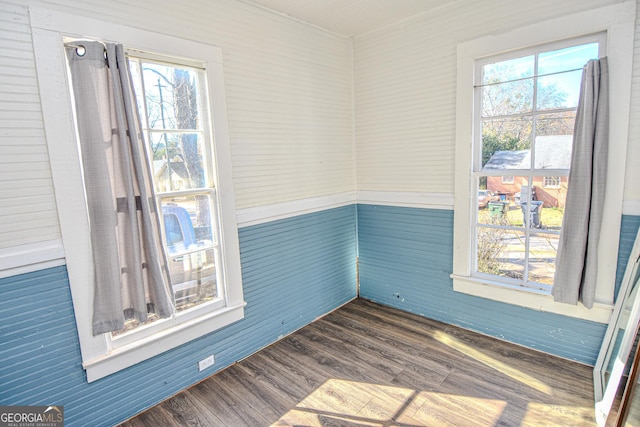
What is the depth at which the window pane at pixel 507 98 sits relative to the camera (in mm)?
2455

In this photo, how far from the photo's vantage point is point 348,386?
2.31 meters

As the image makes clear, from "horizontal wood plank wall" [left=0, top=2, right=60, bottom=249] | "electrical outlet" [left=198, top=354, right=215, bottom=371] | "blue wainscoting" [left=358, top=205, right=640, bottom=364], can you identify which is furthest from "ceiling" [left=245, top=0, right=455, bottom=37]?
"electrical outlet" [left=198, top=354, right=215, bottom=371]

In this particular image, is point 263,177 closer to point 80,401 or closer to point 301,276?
point 301,276

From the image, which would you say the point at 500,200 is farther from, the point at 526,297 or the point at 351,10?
the point at 351,10

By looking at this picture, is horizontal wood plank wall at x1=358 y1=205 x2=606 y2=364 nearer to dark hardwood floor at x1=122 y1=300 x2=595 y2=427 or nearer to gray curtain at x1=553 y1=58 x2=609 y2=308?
dark hardwood floor at x1=122 y1=300 x2=595 y2=427

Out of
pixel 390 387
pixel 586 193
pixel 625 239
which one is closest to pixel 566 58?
pixel 586 193

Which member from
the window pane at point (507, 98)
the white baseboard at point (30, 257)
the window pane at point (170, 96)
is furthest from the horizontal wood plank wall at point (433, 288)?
the white baseboard at point (30, 257)

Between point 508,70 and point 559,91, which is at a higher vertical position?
point 508,70

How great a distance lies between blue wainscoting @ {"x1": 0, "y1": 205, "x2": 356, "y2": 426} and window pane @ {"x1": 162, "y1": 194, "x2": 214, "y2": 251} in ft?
0.98

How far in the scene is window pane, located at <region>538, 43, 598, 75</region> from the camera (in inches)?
86.2

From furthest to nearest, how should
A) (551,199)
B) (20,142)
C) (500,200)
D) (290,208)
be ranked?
(290,208) → (500,200) → (551,199) → (20,142)

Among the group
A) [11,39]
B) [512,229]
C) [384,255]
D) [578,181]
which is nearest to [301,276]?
[384,255]

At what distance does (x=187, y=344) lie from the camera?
2.31 m

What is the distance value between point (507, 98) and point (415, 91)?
76cm
